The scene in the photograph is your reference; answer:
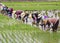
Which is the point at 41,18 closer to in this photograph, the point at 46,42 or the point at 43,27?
the point at 43,27

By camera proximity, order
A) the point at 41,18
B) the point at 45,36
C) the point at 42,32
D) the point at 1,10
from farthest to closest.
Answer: the point at 1,10
the point at 41,18
the point at 42,32
the point at 45,36

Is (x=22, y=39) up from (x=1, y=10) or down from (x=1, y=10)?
up

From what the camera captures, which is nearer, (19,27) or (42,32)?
(42,32)

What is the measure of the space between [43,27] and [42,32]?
3.51 ft

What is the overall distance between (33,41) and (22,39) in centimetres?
67

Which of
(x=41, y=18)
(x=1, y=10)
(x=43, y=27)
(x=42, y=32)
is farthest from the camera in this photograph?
(x=1, y=10)

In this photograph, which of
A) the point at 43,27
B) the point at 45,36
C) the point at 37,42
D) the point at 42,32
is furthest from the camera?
the point at 43,27

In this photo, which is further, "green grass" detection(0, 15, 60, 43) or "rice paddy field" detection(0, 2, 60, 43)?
"green grass" detection(0, 15, 60, 43)

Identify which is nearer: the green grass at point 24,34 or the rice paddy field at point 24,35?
the rice paddy field at point 24,35

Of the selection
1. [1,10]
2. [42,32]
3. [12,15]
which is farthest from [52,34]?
[1,10]

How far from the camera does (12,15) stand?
75.4 ft

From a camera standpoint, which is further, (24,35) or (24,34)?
(24,34)

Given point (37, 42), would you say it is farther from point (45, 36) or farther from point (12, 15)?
point (12, 15)

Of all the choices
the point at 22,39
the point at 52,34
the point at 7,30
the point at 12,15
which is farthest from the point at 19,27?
the point at 12,15
